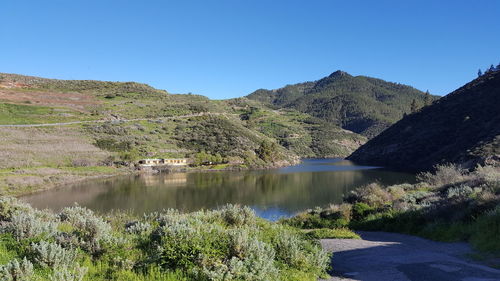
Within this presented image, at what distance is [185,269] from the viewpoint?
6.23m

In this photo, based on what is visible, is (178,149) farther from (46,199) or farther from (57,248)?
(57,248)

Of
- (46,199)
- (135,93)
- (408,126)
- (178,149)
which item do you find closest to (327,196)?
(46,199)

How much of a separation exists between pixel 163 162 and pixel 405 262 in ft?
263

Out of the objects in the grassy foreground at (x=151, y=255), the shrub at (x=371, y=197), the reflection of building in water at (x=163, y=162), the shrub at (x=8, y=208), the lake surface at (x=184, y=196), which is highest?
the grassy foreground at (x=151, y=255)

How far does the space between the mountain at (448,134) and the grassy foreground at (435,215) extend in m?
39.0

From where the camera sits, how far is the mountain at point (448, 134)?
66438 mm

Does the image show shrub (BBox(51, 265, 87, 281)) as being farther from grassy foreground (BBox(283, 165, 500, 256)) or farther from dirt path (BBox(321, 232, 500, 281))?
grassy foreground (BBox(283, 165, 500, 256))

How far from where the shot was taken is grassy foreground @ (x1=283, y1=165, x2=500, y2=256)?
1174 centimetres

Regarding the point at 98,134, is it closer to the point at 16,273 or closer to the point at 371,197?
the point at 371,197

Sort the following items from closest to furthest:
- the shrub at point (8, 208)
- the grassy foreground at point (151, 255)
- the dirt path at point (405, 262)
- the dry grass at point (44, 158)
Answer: the grassy foreground at point (151, 255) < the dirt path at point (405, 262) < the shrub at point (8, 208) < the dry grass at point (44, 158)

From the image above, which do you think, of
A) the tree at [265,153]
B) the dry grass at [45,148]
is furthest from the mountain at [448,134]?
the dry grass at [45,148]

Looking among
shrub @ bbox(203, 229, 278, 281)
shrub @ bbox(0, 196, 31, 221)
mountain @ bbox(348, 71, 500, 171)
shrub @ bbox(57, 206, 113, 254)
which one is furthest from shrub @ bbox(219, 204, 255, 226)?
mountain @ bbox(348, 71, 500, 171)

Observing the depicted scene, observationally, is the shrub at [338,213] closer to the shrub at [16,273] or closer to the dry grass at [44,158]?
the shrub at [16,273]

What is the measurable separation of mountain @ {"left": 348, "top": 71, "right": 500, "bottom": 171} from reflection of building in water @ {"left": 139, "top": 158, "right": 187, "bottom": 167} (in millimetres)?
56642
